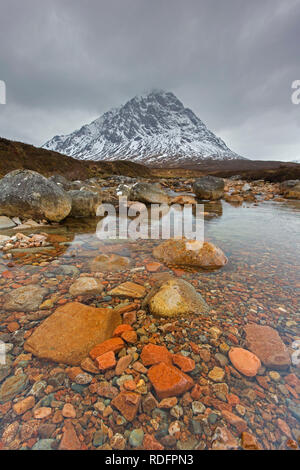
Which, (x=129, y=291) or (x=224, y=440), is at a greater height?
(x=129, y=291)

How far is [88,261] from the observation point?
432cm

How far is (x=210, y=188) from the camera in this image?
57.5ft

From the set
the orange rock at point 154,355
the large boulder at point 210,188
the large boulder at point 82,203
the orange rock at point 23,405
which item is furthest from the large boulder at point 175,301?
the large boulder at point 210,188

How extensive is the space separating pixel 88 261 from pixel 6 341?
2.26 metres

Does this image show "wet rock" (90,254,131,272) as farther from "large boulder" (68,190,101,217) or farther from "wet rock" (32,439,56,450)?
"large boulder" (68,190,101,217)

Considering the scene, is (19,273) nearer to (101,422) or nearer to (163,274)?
(163,274)

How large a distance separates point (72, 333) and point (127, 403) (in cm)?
93

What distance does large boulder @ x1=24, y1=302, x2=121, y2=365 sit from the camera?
1997 millimetres

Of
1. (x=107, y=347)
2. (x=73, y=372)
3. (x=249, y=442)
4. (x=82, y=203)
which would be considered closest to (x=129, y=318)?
(x=107, y=347)

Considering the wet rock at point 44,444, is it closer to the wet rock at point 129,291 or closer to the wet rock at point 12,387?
the wet rock at point 12,387

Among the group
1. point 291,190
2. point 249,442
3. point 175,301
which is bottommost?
point 249,442

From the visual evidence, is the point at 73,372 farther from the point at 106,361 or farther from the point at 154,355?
the point at 154,355

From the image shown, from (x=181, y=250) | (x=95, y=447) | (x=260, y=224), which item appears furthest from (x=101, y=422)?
(x=260, y=224)

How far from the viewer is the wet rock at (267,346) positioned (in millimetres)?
1968
